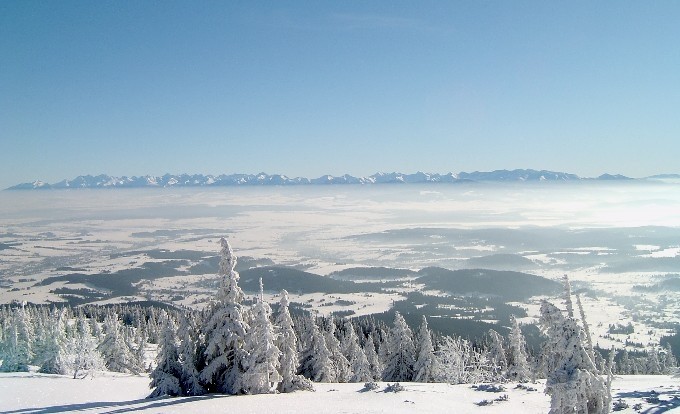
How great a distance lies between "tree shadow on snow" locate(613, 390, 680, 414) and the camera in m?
23.7

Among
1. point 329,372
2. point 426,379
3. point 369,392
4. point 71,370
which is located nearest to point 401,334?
point 426,379

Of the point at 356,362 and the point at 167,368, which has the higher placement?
the point at 167,368

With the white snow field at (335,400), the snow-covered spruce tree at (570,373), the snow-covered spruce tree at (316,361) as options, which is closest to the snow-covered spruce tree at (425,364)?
the snow-covered spruce tree at (316,361)

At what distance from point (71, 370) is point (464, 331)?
507 feet

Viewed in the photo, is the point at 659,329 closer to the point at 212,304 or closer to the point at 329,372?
the point at 329,372

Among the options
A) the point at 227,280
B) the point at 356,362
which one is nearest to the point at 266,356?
the point at 227,280

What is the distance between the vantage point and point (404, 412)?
2672cm

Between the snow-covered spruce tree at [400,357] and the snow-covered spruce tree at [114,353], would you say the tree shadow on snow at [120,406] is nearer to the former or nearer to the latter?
the snow-covered spruce tree at [400,357]

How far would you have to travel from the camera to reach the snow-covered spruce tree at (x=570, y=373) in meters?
19.4

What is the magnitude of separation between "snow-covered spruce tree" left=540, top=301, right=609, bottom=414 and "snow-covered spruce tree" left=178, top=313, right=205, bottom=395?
2354cm

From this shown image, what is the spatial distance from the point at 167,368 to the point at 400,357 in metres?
36.1

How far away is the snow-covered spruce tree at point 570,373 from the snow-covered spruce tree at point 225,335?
67.8 ft

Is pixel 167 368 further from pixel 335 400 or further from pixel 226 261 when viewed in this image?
pixel 335 400

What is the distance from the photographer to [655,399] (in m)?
25.4
